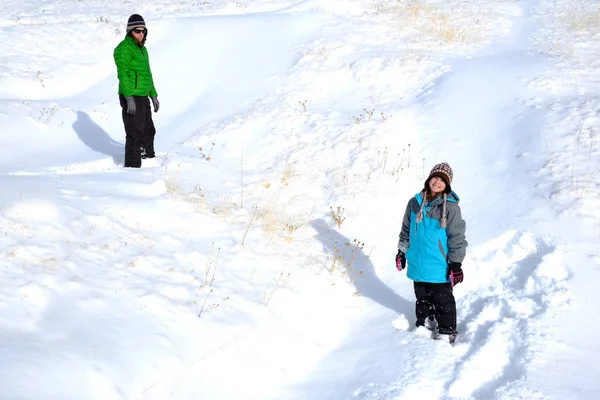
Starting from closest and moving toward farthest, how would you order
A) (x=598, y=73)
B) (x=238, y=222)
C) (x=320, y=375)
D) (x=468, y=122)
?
1. (x=320, y=375)
2. (x=238, y=222)
3. (x=468, y=122)
4. (x=598, y=73)

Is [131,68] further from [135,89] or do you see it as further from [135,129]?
[135,129]

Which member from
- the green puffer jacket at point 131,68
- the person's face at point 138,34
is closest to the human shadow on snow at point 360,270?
the green puffer jacket at point 131,68

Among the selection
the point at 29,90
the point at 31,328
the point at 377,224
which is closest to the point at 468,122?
the point at 377,224

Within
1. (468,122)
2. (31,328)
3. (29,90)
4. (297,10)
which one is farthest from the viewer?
(297,10)

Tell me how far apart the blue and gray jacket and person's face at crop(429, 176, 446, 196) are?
88 mm

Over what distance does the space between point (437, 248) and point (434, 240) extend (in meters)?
0.08

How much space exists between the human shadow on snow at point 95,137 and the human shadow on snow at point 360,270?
403 cm

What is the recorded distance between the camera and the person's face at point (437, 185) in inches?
188

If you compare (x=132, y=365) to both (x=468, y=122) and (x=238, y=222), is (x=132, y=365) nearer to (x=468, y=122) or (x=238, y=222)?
(x=238, y=222)

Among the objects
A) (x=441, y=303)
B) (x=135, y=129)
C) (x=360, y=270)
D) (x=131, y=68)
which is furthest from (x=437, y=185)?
(x=131, y=68)

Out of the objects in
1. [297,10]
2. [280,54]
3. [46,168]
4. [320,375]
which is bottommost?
[320,375]

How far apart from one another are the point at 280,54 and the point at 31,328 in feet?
33.5

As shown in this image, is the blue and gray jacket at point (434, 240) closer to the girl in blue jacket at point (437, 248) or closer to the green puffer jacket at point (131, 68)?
the girl in blue jacket at point (437, 248)

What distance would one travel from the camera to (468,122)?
339 inches
